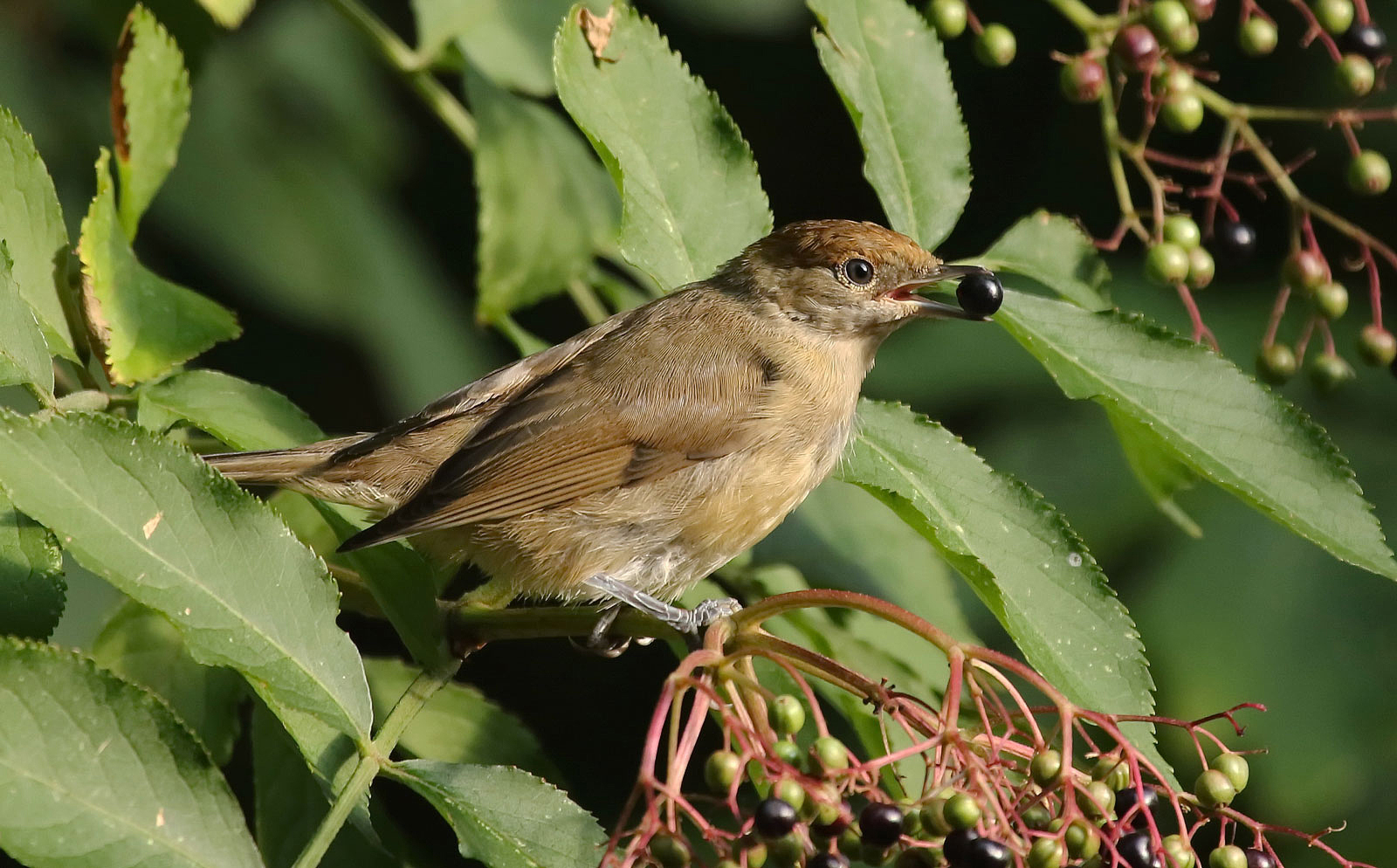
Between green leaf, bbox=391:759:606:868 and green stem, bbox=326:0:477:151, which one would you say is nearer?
green leaf, bbox=391:759:606:868

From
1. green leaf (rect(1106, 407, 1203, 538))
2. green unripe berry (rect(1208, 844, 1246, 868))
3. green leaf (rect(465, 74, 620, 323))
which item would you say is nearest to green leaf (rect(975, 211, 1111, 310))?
green leaf (rect(1106, 407, 1203, 538))

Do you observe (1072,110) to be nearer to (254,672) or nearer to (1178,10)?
(1178,10)

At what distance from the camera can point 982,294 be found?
2.62 meters

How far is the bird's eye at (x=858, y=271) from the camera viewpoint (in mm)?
3291

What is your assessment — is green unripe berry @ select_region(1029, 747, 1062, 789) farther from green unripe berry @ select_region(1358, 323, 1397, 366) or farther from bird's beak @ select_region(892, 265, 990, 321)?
green unripe berry @ select_region(1358, 323, 1397, 366)

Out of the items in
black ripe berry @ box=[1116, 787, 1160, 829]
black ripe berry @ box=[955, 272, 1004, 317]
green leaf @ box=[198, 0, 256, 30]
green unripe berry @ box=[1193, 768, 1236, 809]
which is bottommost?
green unripe berry @ box=[1193, 768, 1236, 809]

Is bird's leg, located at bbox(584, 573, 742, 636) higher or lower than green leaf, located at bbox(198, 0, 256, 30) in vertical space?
lower

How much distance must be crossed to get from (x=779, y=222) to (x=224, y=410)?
2.50 meters

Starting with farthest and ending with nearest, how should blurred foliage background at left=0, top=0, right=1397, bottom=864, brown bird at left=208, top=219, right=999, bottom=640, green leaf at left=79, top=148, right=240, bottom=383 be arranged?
blurred foliage background at left=0, top=0, right=1397, bottom=864, brown bird at left=208, top=219, right=999, bottom=640, green leaf at left=79, top=148, right=240, bottom=383

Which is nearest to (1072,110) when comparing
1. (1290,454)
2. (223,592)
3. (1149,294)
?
(1149,294)

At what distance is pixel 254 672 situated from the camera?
1.89 meters

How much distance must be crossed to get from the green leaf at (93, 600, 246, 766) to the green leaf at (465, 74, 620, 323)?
104 centimetres

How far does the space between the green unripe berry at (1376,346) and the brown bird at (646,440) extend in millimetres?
1081

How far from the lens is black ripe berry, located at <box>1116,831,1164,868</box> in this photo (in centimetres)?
192
